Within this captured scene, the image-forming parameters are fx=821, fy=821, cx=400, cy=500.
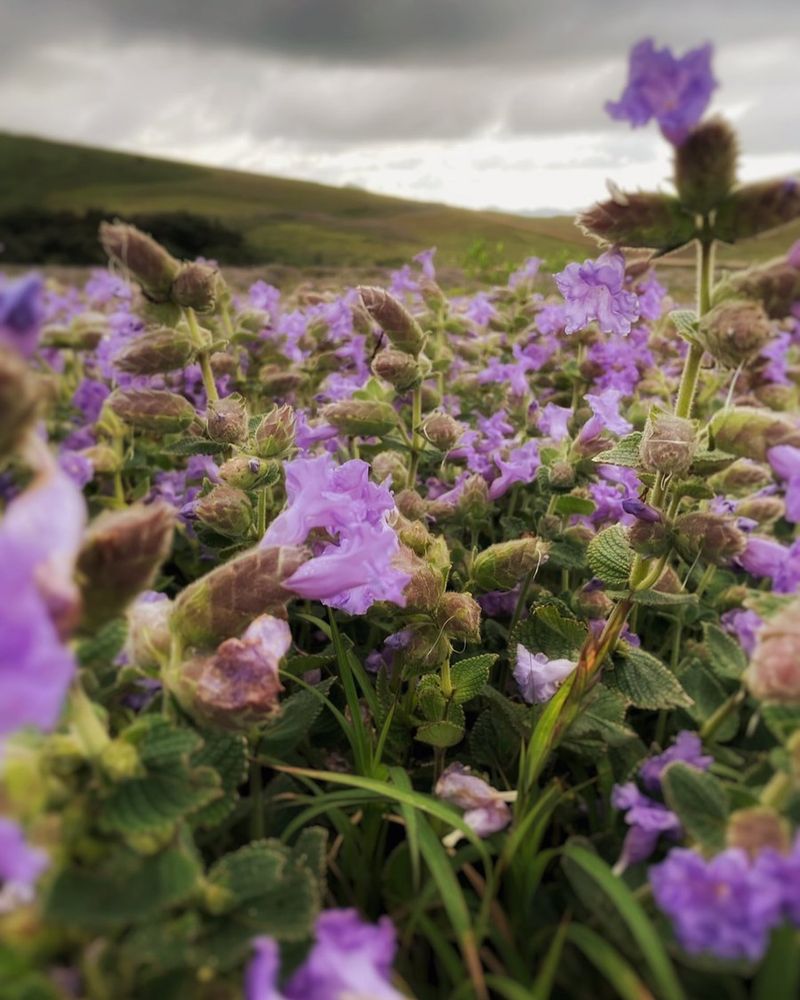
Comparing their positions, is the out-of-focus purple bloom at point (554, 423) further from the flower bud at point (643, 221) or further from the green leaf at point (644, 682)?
the flower bud at point (643, 221)

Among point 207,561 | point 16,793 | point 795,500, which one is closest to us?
point 16,793

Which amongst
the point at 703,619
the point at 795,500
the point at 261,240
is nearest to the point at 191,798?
the point at 795,500

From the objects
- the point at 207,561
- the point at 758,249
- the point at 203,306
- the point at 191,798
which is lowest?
the point at 207,561

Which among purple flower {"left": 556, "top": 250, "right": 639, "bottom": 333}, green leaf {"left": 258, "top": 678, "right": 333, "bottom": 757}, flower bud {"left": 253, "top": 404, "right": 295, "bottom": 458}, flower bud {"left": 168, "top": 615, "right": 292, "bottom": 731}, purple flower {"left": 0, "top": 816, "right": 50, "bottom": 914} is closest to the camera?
purple flower {"left": 0, "top": 816, "right": 50, "bottom": 914}

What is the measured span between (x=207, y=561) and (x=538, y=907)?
4.79 ft

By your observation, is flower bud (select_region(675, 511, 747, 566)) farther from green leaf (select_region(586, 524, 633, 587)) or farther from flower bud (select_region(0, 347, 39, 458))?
flower bud (select_region(0, 347, 39, 458))

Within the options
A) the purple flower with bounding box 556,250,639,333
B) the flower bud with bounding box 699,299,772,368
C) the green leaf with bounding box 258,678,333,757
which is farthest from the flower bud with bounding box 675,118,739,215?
the green leaf with bounding box 258,678,333,757

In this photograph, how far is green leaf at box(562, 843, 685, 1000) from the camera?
81cm

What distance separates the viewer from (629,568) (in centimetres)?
151

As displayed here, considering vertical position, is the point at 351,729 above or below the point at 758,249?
below

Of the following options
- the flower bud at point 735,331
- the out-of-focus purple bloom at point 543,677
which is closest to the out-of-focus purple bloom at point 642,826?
the out-of-focus purple bloom at point 543,677

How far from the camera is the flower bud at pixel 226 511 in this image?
5.06 feet

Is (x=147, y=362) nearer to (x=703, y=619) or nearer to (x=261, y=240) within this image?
(x=703, y=619)

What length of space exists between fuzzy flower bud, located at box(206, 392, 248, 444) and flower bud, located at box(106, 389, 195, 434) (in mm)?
126
